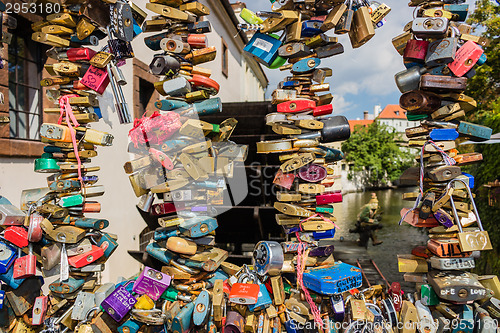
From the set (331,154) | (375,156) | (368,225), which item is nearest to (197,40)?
(331,154)

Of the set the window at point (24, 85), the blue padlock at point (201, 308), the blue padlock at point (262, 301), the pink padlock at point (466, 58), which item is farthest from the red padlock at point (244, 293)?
the window at point (24, 85)

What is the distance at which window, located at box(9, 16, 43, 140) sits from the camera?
311cm

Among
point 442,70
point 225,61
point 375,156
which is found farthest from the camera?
point 375,156

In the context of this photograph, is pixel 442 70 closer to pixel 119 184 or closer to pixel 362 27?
pixel 362 27

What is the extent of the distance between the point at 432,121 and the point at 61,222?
2.06 m

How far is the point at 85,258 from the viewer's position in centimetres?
183

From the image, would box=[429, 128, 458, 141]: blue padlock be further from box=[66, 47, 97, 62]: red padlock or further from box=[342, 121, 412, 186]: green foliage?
box=[342, 121, 412, 186]: green foliage

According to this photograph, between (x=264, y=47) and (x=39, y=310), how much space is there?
1870 mm

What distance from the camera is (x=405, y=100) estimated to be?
1687mm

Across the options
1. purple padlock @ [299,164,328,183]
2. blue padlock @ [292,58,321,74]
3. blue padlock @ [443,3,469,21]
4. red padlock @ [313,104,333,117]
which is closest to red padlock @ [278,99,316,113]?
red padlock @ [313,104,333,117]

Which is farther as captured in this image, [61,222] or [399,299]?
[61,222]

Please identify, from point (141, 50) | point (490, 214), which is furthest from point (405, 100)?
point (141, 50)

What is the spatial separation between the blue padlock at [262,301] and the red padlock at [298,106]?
0.89 m

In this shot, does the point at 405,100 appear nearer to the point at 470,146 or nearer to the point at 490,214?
the point at 490,214
